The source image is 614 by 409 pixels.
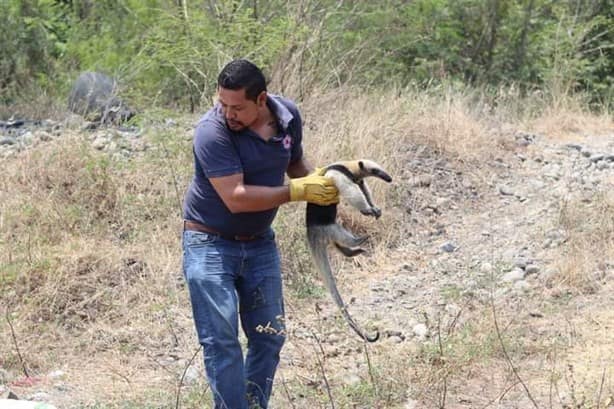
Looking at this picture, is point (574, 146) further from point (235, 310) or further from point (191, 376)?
point (235, 310)

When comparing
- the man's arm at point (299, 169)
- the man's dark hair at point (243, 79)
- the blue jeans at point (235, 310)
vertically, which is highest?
the man's dark hair at point (243, 79)

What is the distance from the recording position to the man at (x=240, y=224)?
3652mm

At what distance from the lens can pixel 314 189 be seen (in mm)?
3730

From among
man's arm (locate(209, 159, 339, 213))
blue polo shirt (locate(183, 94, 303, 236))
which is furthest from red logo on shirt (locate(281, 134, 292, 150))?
man's arm (locate(209, 159, 339, 213))

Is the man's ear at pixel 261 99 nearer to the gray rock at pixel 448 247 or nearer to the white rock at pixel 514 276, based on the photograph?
the white rock at pixel 514 276

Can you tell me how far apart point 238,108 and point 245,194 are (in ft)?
1.06

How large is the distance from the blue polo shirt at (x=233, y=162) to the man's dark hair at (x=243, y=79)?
13 cm

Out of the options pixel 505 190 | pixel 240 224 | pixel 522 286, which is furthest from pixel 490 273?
pixel 240 224

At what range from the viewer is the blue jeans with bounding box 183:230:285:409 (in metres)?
3.71

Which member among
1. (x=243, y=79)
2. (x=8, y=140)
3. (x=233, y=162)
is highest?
(x=243, y=79)

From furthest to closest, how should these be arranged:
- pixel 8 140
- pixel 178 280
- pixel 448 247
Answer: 1. pixel 8 140
2. pixel 448 247
3. pixel 178 280

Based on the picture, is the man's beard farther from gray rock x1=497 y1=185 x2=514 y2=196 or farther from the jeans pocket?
gray rock x1=497 y1=185 x2=514 y2=196

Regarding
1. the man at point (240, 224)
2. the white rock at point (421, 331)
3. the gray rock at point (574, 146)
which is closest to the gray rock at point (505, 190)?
the gray rock at point (574, 146)

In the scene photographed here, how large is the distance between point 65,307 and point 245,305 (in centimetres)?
213
